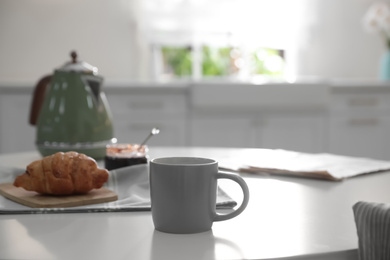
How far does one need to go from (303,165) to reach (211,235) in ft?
1.90

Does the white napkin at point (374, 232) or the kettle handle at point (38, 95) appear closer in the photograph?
the white napkin at point (374, 232)

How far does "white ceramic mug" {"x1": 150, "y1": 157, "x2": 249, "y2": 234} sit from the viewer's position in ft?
2.22

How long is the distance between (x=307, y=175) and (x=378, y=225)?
0.52 metres

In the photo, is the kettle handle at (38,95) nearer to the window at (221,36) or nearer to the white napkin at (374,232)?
the white napkin at (374,232)

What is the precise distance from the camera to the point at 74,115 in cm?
125

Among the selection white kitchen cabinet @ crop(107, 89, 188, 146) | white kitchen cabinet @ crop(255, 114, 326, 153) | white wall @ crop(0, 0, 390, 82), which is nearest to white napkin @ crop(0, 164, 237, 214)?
white kitchen cabinet @ crop(107, 89, 188, 146)

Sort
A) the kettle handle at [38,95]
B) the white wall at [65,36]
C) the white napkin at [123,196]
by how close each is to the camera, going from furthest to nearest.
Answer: the white wall at [65,36] < the kettle handle at [38,95] < the white napkin at [123,196]

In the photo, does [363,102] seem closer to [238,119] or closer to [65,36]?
[238,119]

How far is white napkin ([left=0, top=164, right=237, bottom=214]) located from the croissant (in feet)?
0.13

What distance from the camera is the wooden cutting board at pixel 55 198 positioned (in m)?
0.81

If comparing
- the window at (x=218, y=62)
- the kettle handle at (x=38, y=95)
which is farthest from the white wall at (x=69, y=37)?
the kettle handle at (x=38, y=95)

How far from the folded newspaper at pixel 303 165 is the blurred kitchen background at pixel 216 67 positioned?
67.7 inches

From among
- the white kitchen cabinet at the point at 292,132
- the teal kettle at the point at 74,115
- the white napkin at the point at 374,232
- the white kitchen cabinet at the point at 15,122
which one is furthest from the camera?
the white kitchen cabinet at the point at 292,132

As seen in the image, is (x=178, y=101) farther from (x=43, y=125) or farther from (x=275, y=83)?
(x=43, y=125)
